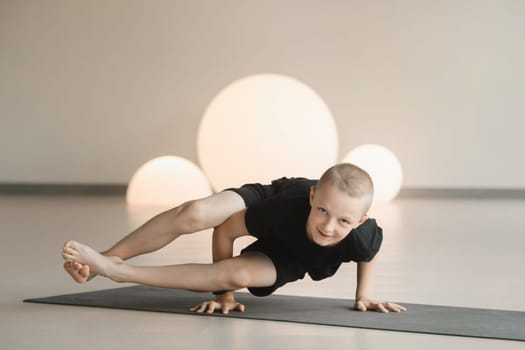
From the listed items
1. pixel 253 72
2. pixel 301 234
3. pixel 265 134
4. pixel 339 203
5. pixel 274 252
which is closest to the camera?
pixel 339 203

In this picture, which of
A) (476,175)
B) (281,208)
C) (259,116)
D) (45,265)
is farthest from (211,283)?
(476,175)

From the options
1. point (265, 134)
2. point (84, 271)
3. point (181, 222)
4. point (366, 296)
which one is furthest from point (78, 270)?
point (265, 134)

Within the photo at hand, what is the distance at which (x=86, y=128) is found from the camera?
713cm

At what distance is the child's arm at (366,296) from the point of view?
7.45ft

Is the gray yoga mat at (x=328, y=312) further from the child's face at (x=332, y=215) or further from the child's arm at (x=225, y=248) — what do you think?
the child's face at (x=332, y=215)

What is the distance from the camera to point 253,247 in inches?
93.3

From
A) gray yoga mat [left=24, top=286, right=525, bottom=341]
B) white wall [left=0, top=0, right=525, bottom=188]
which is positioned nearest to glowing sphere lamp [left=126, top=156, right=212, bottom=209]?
white wall [left=0, top=0, right=525, bottom=188]

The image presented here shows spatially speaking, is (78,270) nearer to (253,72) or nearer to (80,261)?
(80,261)

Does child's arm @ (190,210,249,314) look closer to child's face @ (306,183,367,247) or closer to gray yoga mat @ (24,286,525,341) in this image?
gray yoga mat @ (24,286,525,341)

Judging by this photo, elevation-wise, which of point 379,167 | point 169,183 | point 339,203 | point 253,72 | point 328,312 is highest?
point 253,72

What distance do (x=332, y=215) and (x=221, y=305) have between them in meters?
0.40

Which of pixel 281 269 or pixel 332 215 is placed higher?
pixel 332 215

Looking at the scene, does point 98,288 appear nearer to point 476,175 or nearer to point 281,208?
point 281,208

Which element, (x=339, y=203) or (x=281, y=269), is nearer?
(x=339, y=203)
